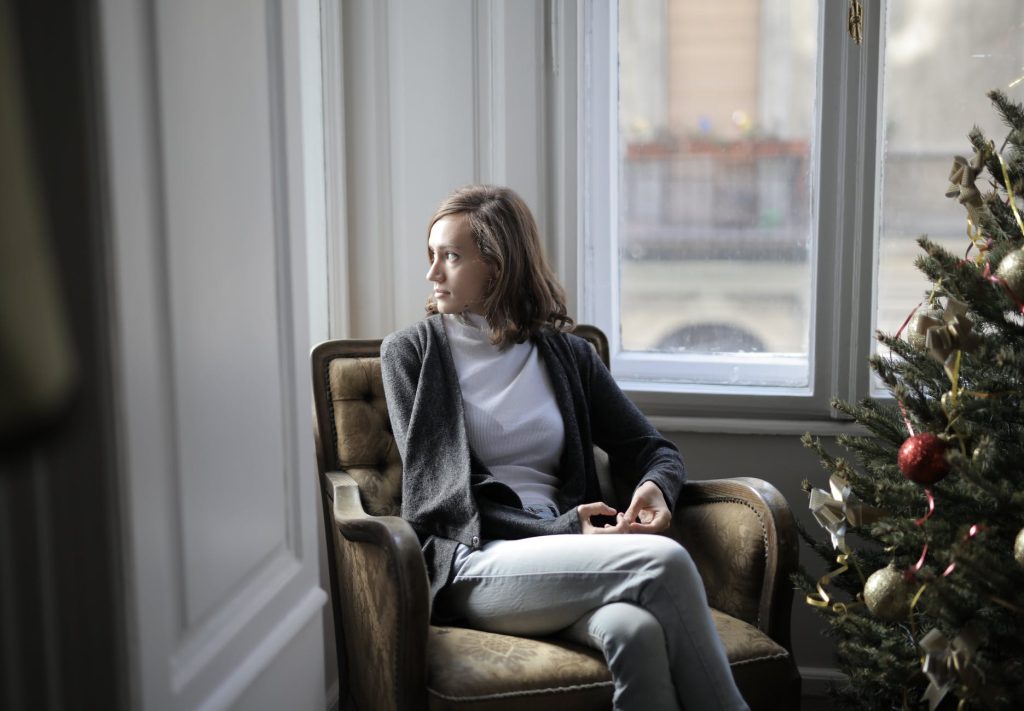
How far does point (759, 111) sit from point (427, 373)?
114 cm

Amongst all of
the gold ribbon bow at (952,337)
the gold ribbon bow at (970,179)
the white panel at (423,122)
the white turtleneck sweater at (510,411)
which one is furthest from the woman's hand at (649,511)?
the white panel at (423,122)

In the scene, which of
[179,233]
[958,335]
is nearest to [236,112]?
[179,233]

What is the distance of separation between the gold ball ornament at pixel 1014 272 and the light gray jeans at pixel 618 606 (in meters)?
0.63

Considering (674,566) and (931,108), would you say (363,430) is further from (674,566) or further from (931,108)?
(931,108)

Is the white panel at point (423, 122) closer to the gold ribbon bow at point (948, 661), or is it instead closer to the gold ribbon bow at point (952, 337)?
the gold ribbon bow at point (952, 337)

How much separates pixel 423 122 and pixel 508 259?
638mm

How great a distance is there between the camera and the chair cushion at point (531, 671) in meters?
1.48

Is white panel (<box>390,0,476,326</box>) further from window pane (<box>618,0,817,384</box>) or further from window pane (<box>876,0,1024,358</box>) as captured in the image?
window pane (<box>876,0,1024,358</box>)

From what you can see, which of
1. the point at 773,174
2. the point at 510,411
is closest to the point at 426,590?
the point at 510,411

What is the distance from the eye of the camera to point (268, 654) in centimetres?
96

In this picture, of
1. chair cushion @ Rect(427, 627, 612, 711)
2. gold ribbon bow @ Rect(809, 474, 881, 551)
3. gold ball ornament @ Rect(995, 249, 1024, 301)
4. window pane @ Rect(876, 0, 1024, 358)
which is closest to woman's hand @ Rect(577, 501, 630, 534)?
chair cushion @ Rect(427, 627, 612, 711)

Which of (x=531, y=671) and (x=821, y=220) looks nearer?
(x=531, y=671)

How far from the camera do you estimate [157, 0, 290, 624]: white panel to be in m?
0.81

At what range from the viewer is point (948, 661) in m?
1.36
